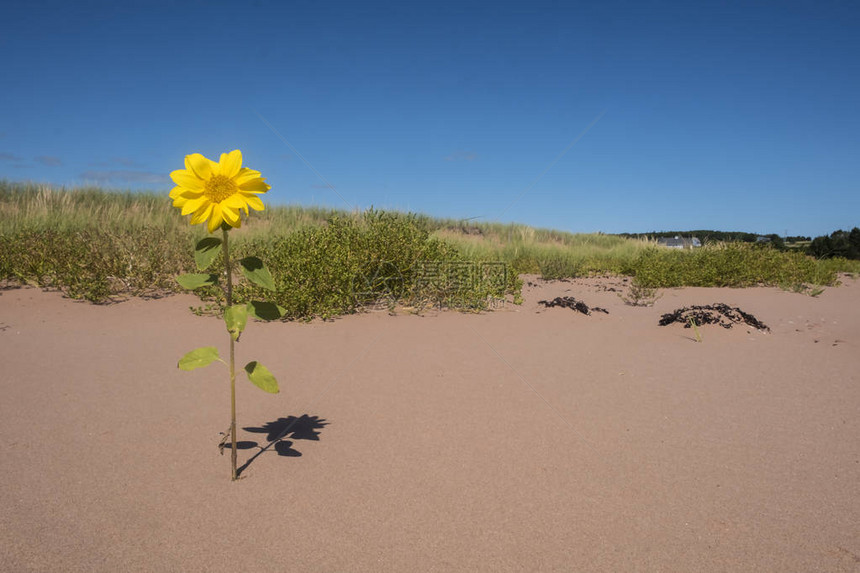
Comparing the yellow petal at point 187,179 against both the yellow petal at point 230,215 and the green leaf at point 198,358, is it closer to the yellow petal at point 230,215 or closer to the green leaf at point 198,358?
the yellow petal at point 230,215

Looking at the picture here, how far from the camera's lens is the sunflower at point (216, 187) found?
167 centimetres

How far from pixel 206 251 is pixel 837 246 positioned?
2059cm

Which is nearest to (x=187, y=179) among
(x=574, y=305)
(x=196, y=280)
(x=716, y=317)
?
(x=196, y=280)

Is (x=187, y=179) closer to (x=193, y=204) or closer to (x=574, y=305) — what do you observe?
(x=193, y=204)

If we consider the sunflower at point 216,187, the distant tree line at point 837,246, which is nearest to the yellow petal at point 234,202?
the sunflower at point 216,187

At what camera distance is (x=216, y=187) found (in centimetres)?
169

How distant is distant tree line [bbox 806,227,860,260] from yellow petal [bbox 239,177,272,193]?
19175 mm

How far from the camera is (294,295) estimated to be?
473 cm

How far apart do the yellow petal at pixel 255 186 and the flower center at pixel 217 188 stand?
46mm

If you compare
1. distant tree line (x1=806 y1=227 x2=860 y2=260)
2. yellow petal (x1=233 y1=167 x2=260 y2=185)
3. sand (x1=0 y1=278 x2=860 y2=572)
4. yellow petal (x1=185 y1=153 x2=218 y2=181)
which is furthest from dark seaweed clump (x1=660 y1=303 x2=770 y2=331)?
distant tree line (x1=806 y1=227 x2=860 y2=260)

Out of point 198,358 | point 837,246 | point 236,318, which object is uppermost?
point 837,246

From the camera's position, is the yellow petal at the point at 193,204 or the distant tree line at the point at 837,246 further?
the distant tree line at the point at 837,246

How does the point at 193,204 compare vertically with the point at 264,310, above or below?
above

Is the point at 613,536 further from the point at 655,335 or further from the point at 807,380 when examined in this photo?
the point at 655,335
